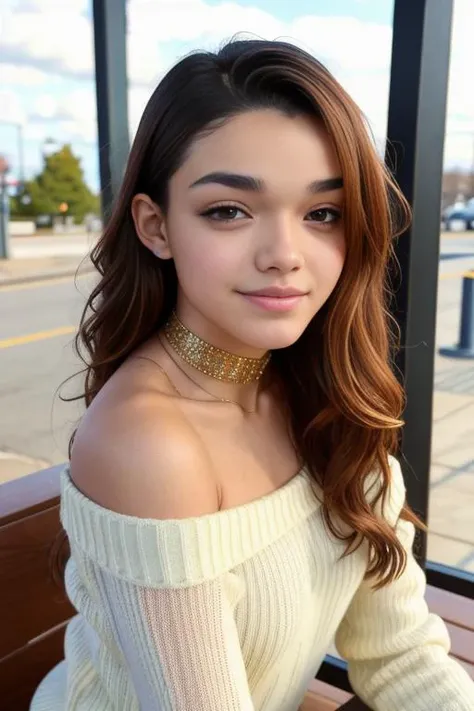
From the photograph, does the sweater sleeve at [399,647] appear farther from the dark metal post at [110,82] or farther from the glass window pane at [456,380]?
the dark metal post at [110,82]

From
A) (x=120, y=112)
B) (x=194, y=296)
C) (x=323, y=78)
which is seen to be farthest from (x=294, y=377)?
(x=120, y=112)

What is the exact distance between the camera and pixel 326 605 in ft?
3.15

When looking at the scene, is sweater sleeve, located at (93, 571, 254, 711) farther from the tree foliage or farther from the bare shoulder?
the tree foliage

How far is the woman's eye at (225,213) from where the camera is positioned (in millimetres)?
794

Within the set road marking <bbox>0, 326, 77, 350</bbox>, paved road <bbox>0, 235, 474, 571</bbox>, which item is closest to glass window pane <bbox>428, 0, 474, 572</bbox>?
paved road <bbox>0, 235, 474, 571</bbox>

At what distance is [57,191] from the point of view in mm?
25422

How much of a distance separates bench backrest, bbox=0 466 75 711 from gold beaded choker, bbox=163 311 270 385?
1.67ft

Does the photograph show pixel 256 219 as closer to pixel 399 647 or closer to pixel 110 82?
pixel 399 647

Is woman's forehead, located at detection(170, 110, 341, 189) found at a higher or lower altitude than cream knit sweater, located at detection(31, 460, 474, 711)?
higher

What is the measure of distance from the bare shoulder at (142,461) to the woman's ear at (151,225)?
0.19 metres

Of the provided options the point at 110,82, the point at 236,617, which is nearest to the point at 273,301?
the point at 236,617

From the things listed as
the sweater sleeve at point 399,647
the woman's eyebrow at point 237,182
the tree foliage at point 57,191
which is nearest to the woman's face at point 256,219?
the woman's eyebrow at point 237,182

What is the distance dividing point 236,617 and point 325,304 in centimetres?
42

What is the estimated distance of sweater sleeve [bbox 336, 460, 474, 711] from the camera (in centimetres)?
99
